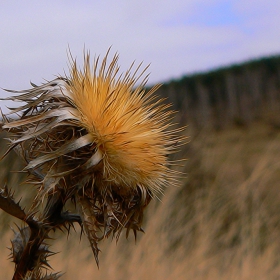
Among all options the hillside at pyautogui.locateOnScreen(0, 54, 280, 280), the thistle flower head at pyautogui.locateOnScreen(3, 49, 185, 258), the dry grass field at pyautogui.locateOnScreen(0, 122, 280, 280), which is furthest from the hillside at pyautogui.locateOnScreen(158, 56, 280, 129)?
the thistle flower head at pyautogui.locateOnScreen(3, 49, 185, 258)

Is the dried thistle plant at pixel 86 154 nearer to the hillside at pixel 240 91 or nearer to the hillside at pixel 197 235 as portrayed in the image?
the hillside at pixel 197 235

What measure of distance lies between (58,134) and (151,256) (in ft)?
10.5

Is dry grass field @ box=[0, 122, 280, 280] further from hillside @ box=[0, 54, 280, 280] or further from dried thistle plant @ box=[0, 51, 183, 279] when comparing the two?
dried thistle plant @ box=[0, 51, 183, 279]

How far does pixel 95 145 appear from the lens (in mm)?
1089

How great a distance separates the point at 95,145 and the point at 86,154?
3 cm

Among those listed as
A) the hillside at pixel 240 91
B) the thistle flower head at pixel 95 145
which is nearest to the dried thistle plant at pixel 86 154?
the thistle flower head at pixel 95 145

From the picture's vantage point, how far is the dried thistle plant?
1042 mm

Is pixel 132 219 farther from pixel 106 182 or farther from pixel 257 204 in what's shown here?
pixel 257 204

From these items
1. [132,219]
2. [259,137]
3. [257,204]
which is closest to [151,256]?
[257,204]

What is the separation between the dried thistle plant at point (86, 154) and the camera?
1.04 m

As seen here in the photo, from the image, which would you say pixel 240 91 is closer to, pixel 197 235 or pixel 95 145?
pixel 197 235

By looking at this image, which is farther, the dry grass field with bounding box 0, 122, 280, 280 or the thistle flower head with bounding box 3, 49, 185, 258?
the dry grass field with bounding box 0, 122, 280, 280

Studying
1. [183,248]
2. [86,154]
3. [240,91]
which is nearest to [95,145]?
[86,154]

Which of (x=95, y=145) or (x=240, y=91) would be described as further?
(x=240, y=91)
